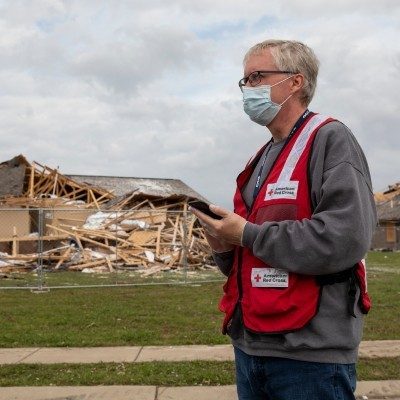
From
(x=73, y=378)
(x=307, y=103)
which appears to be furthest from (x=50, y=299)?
(x=307, y=103)

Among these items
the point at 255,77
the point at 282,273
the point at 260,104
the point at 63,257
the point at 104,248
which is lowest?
the point at 63,257

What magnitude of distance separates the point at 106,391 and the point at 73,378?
646 mm

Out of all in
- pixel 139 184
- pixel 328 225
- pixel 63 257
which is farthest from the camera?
pixel 139 184

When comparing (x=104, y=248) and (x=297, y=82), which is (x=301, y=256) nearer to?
(x=297, y=82)

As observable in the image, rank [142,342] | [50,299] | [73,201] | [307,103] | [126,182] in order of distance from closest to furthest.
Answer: [307,103] → [142,342] → [50,299] → [73,201] → [126,182]

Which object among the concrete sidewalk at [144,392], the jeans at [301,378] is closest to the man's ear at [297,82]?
the jeans at [301,378]

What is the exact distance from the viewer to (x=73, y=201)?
2742cm

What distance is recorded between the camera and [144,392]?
6.07 m

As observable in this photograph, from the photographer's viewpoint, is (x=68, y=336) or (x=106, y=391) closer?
(x=106, y=391)

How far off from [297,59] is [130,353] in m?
6.03

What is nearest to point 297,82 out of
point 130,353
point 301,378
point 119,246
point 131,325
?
point 301,378

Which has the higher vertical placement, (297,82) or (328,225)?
(297,82)

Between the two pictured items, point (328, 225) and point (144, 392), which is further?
point (144, 392)

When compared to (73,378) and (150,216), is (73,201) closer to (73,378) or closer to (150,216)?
(150,216)
